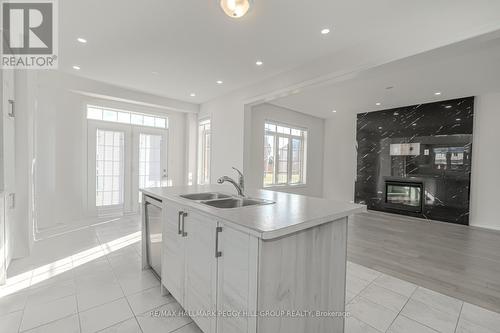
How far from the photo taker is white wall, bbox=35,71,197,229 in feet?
13.7

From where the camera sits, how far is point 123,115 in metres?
5.30

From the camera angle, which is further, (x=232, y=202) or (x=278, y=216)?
(x=232, y=202)

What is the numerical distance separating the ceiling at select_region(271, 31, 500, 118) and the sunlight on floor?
3959 mm

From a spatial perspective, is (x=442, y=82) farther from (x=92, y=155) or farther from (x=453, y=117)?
(x=92, y=155)

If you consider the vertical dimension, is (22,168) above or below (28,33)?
below

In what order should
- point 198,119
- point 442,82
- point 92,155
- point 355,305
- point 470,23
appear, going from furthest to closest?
point 198,119 → point 92,155 → point 442,82 → point 470,23 → point 355,305

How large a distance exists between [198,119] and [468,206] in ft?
22.3

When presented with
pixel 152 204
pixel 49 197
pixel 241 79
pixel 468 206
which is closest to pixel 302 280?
→ pixel 152 204

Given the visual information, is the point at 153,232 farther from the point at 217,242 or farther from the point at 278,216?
the point at 278,216

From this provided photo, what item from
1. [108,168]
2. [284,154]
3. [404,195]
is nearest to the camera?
[108,168]

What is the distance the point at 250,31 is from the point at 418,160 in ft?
17.7

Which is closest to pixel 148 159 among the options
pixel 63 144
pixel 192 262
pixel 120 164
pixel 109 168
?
pixel 120 164

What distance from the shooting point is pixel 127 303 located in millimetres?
2000

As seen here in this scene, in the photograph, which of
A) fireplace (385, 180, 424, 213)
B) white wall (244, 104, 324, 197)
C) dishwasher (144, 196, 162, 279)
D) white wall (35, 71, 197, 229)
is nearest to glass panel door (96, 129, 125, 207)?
white wall (35, 71, 197, 229)
